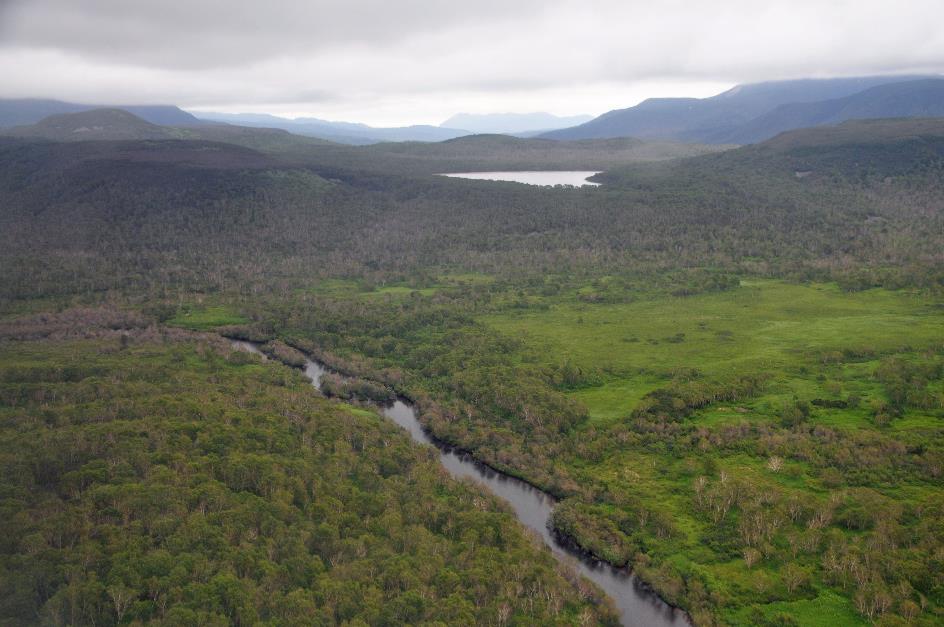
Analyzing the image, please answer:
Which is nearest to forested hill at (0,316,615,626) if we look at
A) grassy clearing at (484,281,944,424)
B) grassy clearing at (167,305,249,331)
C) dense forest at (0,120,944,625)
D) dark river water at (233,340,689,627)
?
dense forest at (0,120,944,625)

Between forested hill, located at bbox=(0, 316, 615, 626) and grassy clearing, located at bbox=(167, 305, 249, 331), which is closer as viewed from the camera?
forested hill, located at bbox=(0, 316, 615, 626)

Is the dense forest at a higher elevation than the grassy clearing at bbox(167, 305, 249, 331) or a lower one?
higher

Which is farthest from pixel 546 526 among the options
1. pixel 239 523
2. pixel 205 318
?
pixel 205 318

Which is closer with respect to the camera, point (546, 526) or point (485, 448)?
point (546, 526)

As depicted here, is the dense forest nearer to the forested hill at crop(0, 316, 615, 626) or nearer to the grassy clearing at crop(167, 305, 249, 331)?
the forested hill at crop(0, 316, 615, 626)

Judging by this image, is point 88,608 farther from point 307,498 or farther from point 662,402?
point 662,402

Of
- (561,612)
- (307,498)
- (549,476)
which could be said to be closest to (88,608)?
(307,498)

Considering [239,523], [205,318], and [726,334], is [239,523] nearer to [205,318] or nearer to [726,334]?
[726,334]

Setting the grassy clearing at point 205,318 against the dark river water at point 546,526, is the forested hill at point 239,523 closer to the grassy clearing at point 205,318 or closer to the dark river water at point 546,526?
the dark river water at point 546,526

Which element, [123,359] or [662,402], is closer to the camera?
[662,402]
